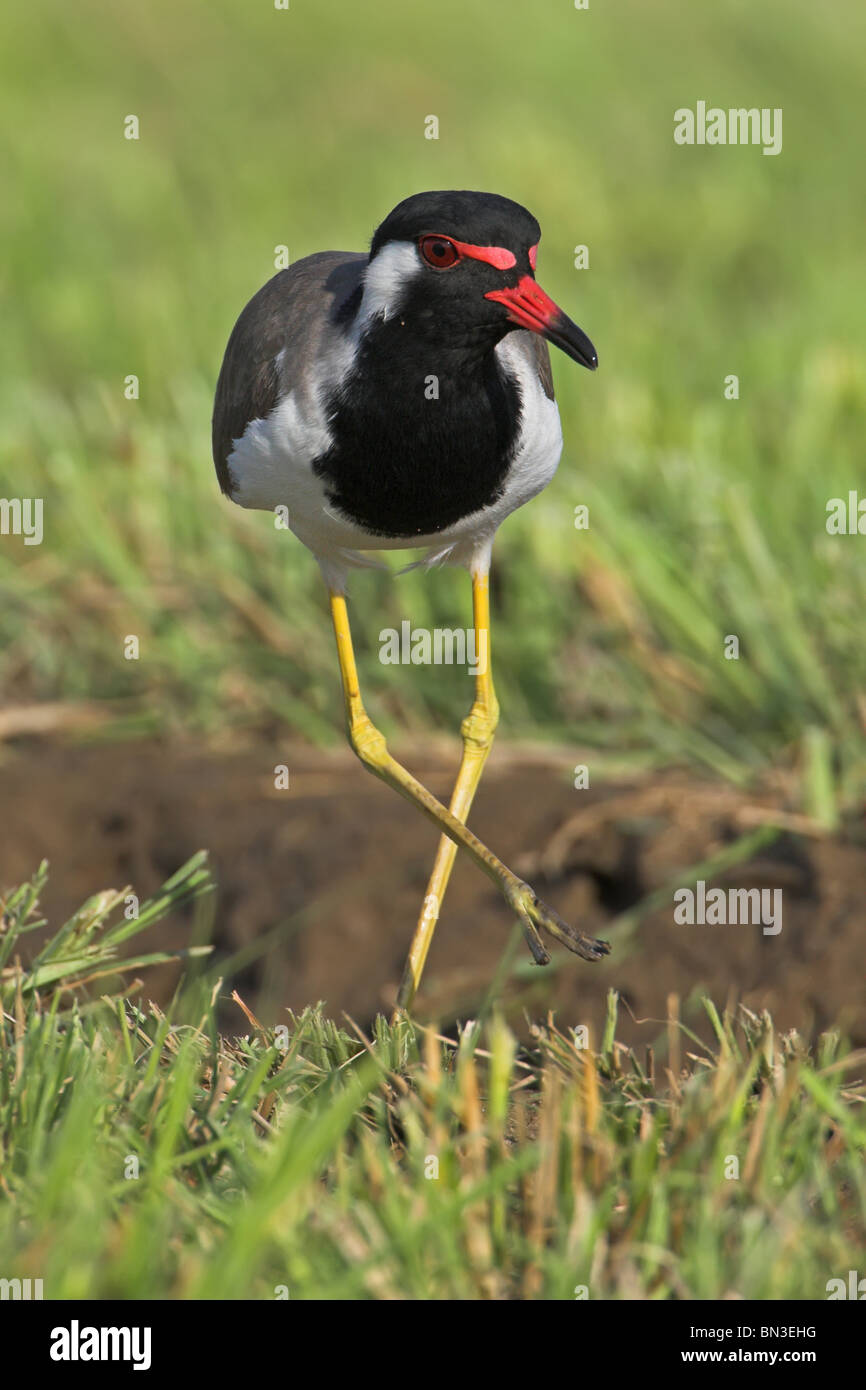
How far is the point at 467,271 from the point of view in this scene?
2.34 meters

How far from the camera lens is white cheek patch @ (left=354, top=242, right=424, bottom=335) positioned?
2.37 m

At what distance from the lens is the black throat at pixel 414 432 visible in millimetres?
2389

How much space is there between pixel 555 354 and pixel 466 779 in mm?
2709

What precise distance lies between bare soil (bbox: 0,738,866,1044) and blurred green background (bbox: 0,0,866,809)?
0.58 feet

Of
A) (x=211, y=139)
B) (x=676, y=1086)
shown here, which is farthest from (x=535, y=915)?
(x=211, y=139)

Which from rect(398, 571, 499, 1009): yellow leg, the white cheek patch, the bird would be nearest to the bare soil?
rect(398, 571, 499, 1009): yellow leg

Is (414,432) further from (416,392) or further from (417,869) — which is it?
(417,869)

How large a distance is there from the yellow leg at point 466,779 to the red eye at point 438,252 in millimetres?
611

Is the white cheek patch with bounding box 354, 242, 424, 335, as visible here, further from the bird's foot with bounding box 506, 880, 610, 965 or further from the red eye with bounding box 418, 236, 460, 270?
the bird's foot with bounding box 506, 880, 610, 965

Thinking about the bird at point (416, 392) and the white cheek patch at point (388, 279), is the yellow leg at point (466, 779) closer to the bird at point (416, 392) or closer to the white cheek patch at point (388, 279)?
the bird at point (416, 392)

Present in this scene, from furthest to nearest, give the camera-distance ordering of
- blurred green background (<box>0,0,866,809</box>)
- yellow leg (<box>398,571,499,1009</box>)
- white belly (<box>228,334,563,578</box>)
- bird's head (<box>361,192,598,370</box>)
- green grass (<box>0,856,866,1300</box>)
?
blurred green background (<box>0,0,866,809</box>), yellow leg (<box>398,571,499,1009</box>), white belly (<box>228,334,563,578</box>), bird's head (<box>361,192,598,370</box>), green grass (<box>0,856,866,1300</box>)

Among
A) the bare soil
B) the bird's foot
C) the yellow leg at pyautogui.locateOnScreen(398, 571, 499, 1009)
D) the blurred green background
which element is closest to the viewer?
the bird's foot

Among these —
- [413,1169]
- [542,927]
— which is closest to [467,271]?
[542,927]

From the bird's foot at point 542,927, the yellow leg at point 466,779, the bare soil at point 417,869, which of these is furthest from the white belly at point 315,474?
the bare soil at point 417,869
